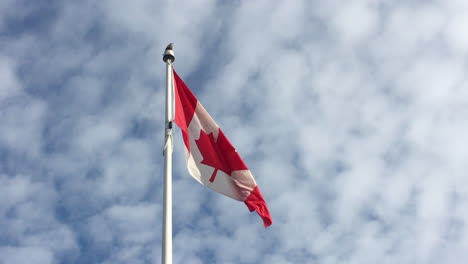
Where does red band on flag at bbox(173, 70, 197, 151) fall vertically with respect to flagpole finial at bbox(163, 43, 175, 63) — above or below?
below

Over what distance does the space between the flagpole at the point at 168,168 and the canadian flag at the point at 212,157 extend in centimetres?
44

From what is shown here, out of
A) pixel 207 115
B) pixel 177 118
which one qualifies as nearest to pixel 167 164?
pixel 177 118

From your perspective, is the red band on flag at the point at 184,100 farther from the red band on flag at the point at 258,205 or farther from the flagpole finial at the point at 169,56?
the red band on flag at the point at 258,205

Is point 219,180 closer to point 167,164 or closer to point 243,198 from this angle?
point 243,198

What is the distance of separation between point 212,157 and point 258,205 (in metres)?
2.02

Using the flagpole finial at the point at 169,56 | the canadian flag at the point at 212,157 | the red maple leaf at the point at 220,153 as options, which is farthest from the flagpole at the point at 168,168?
the red maple leaf at the point at 220,153

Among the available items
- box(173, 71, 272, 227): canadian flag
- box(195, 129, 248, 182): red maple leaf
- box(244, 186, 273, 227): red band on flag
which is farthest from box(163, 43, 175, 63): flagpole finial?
box(244, 186, 273, 227): red band on flag

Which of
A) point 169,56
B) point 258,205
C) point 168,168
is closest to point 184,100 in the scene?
point 169,56

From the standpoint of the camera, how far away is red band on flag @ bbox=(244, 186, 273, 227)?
1661cm

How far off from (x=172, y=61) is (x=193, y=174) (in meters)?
3.71

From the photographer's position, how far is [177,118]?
16.2 metres

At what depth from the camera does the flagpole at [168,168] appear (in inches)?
514

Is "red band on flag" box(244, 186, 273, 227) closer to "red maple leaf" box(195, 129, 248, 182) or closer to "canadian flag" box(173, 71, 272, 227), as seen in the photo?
"canadian flag" box(173, 71, 272, 227)

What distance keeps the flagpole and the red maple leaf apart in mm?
1515
